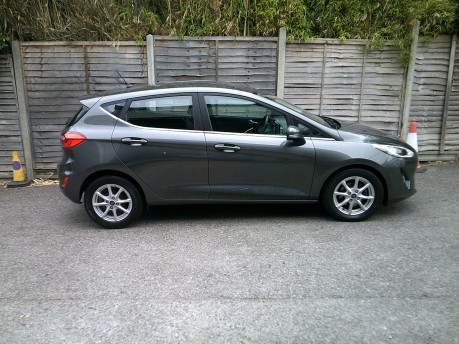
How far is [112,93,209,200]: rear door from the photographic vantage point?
4.79 meters

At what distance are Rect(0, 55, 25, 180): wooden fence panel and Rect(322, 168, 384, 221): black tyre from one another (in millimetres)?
5628

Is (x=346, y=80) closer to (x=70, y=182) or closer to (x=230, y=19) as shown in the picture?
(x=230, y=19)

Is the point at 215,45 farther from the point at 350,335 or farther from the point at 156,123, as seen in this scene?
the point at 350,335

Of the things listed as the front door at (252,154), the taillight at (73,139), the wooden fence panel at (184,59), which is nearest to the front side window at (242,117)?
the front door at (252,154)

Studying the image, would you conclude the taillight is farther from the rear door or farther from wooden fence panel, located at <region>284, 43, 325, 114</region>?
wooden fence panel, located at <region>284, 43, 325, 114</region>

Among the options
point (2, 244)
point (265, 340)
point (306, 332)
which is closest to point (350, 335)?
point (306, 332)

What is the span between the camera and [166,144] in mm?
4789

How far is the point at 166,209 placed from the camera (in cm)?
572

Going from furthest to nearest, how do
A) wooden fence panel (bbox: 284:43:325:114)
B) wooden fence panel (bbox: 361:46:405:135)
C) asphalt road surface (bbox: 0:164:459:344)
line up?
wooden fence panel (bbox: 361:46:405:135) → wooden fence panel (bbox: 284:43:325:114) → asphalt road surface (bbox: 0:164:459:344)

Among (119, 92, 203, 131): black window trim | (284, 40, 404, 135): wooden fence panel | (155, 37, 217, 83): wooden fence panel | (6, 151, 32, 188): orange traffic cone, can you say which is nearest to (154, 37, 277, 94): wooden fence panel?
(155, 37, 217, 83): wooden fence panel

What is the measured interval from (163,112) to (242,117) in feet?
3.19

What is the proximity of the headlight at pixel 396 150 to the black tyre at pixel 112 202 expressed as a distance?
9.93 feet

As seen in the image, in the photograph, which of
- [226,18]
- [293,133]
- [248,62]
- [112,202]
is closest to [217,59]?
[248,62]

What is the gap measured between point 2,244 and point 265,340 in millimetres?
3386
